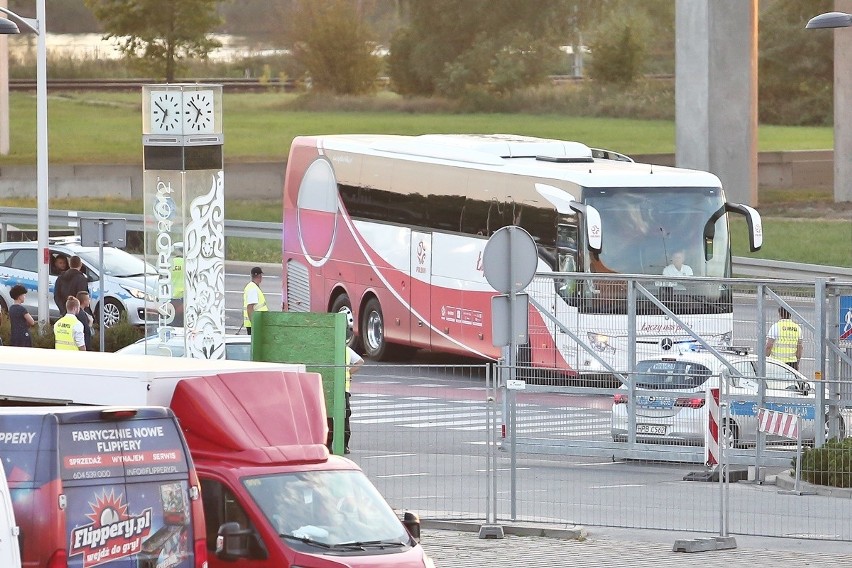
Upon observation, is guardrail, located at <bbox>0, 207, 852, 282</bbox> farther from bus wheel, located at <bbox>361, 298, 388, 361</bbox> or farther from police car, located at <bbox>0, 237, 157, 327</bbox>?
bus wheel, located at <bbox>361, 298, 388, 361</bbox>

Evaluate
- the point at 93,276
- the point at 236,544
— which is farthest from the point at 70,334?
the point at 236,544

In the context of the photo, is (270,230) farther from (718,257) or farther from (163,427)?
(163,427)

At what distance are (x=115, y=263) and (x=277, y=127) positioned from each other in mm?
43465

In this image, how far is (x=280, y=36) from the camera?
86000mm

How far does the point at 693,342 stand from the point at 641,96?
62.2m

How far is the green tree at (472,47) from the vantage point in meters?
80.1

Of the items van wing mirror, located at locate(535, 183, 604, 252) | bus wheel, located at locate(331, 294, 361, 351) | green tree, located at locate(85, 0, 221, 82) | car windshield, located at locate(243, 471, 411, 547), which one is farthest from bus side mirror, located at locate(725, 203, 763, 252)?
green tree, located at locate(85, 0, 221, 82)

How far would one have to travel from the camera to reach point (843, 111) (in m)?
54.1

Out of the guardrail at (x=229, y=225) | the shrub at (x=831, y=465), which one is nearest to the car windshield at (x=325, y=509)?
the shrub at (x=831, y=465)

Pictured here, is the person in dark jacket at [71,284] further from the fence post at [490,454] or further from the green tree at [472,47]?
the green tree at [472,47]

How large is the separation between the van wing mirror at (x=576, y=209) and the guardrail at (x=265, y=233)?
8.39 metres

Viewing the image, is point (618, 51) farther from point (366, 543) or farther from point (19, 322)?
point (366, 543)

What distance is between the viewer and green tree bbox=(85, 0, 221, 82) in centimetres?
6300

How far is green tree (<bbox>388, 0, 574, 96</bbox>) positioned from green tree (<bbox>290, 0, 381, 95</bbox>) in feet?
8.92
